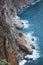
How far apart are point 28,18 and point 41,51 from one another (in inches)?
1124

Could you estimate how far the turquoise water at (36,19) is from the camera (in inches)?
2469

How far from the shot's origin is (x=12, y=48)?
1752 inches

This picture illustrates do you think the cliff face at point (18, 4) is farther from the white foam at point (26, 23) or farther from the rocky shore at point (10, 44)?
the rocky shore at point (10, 44)

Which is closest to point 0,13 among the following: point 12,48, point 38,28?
point 12,48

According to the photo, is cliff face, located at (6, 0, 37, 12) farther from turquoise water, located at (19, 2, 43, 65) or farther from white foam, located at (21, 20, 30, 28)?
white foam, located at (21, 20, 30, 28)

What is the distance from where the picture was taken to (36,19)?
85062 millimetres

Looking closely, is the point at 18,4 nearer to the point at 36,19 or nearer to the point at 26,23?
the point at 36,19

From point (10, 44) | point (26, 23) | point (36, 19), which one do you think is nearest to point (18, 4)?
point (36, 19)

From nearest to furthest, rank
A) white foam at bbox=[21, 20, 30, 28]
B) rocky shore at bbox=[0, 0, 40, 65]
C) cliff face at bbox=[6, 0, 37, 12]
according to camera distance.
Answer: rocky shore at bbox=[0, 0, 40, 65], white foam at bbox=[21, 20, 30, 28], cliff face at bbox=[6, 0, 37, 12]

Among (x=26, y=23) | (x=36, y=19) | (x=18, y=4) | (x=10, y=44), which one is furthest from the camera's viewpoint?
(x=18, y=4)

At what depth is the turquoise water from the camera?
6270cm

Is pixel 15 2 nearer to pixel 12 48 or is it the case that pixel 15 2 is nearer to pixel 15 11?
pixel 15 11

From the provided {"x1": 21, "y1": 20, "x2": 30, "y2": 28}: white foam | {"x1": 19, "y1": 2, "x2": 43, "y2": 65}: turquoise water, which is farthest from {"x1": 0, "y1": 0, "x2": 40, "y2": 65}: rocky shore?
{"x1": 21, "y1": 20, "x2": 30, "y2": 28}: white foam

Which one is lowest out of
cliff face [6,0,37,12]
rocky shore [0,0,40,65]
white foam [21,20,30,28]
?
rocky shore [0,0,40,65]
